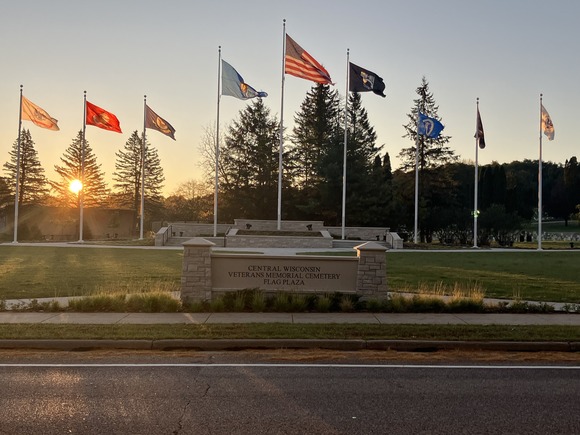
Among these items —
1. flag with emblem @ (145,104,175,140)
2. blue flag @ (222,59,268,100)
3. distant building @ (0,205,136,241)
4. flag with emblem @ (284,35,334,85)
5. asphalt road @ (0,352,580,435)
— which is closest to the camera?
asphalt road @ (0,352,580,435)

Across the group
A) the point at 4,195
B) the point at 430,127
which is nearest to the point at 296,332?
the point at 430,127

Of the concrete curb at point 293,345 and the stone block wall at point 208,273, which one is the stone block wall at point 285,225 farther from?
the concrete curb at point 293,345

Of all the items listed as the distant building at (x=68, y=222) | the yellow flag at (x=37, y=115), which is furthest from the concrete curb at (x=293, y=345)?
the distant building at (x=68, y=222)

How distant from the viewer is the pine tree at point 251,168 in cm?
5778

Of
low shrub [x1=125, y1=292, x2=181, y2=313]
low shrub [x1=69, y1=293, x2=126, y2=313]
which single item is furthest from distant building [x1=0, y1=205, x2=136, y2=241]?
low shrub [x1=125, y1=292, x2=181, y2=313]

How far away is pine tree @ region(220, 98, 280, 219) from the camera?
57781mm

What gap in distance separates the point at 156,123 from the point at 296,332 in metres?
29.4

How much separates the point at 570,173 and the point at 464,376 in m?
114

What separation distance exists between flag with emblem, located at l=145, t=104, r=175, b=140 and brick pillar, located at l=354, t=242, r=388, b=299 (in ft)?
85.6

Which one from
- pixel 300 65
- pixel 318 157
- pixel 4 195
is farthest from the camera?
pixel 4 195

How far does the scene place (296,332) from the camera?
30.7ft

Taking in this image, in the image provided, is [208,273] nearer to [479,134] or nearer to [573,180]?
[479,134]

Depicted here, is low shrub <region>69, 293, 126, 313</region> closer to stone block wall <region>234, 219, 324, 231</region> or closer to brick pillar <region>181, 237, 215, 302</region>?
brick pillar <region>181, 237, 215, 302</region>

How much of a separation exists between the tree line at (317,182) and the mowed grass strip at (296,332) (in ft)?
107
